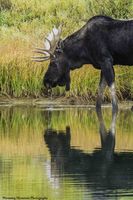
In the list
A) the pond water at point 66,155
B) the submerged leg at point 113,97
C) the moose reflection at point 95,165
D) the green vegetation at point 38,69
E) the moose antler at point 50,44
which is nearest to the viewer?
the pond water at point 66,155

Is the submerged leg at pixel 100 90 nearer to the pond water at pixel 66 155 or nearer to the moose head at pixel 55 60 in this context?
the pond water at pixel 66 155

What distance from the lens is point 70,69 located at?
2216 centimetres

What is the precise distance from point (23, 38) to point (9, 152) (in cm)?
1209

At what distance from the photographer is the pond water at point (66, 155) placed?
34.1 ft

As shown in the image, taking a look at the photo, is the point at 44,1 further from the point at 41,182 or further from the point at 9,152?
the point at 41,182

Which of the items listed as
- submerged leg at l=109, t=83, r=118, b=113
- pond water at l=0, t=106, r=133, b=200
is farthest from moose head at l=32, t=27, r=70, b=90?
submerged leg at l=109, t=83, r=118, b=113


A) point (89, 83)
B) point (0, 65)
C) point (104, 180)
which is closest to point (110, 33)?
point (89, 83)

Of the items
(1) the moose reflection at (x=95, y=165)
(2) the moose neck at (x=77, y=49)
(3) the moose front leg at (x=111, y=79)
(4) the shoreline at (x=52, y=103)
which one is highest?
(2) the moose neck at (x=77, y=49)

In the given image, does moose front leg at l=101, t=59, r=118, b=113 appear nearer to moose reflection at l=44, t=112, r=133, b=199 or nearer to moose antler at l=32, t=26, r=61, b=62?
moose antler at l=32, t=26, r=61, b=62

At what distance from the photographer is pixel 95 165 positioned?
12.3 metres

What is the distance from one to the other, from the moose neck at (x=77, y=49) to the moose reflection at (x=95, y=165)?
586 cm

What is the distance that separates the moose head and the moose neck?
13 cm

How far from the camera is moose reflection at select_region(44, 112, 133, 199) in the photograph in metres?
10.7

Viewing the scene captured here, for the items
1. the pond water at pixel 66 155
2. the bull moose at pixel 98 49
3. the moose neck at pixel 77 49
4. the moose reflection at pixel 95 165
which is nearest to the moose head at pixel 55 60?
the bull moose at pixel 98 49
